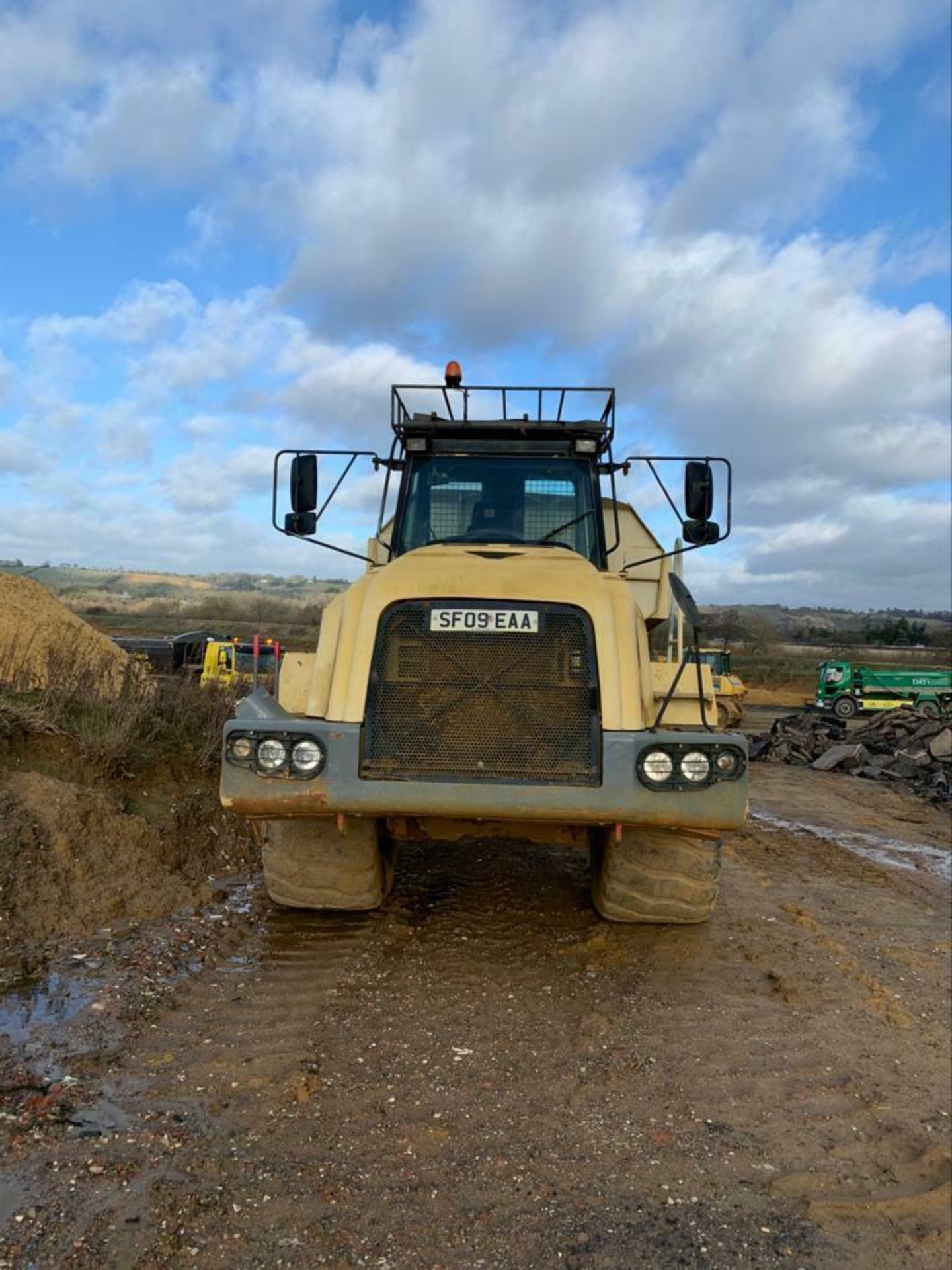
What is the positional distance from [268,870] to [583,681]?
2038 millimetres

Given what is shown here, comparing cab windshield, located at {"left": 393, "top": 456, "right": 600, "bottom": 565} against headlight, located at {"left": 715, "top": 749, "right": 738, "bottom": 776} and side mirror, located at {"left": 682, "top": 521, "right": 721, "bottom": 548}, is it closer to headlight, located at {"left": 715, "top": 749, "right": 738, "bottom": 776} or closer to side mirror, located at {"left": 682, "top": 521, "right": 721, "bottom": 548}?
side mirror, located at {"left": 682, "top": 521, "right": 721, "bottom": 548}

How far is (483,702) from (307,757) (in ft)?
2.73

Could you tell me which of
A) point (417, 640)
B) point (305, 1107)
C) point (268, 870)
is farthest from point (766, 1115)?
point (268, 870)

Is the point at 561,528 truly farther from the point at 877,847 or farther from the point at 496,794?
the point at 877,847

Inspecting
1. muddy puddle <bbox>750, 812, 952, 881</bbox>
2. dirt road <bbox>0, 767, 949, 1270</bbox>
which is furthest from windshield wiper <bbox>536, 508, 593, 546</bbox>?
muddy puddle <bbox>750, 812, 952, 881</bbox>

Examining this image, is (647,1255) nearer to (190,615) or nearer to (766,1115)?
(766,1115)

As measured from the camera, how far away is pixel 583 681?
13.6 feet

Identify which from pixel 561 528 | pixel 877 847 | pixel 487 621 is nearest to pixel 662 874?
pixel 487 621

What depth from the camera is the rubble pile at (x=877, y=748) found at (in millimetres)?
14211

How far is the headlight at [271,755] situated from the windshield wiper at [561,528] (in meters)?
2.14

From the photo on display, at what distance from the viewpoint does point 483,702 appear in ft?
13.5

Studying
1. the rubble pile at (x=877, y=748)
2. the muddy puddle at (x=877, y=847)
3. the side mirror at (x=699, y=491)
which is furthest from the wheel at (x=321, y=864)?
the rubble pile at (x=877, y=748)

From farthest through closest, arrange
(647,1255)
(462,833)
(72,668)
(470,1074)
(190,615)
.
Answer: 1. (190,615)
2. (72,668)
3. (462,833)
4. (470,1074)
5. (647,1255)

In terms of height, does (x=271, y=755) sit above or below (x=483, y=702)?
below
